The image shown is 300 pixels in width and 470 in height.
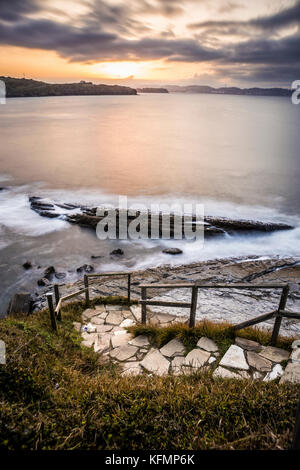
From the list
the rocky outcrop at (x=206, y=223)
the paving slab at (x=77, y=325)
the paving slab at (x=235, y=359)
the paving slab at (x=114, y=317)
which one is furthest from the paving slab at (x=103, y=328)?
the rocky outcrop at (x=206, y=223)

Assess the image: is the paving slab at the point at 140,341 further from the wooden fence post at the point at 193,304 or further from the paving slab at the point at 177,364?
the wooden fence post at the point at 193,304

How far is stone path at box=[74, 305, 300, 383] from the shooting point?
429cm

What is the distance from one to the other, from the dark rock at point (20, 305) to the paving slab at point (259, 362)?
7.26 m

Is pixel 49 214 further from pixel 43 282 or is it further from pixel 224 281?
pixel 224 281

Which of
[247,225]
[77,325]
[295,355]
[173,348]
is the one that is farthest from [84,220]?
[295,355]

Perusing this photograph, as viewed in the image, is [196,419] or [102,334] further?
[102,334]

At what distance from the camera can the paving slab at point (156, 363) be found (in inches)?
183

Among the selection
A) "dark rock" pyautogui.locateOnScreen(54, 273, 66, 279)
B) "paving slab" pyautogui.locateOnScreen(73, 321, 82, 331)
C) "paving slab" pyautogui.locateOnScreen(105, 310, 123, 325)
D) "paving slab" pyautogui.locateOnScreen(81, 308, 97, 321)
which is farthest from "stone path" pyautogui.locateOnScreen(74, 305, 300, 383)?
"dark rock" pyautogui.locateOnScreen(54, 273, 66, 279)

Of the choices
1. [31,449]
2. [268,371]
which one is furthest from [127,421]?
[268,371]

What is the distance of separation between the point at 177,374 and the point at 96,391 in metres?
1.41

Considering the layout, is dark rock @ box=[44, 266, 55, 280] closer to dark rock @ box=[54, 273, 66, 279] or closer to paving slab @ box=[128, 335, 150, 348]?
dark rock @ box=[54, 273, 66, 279]
